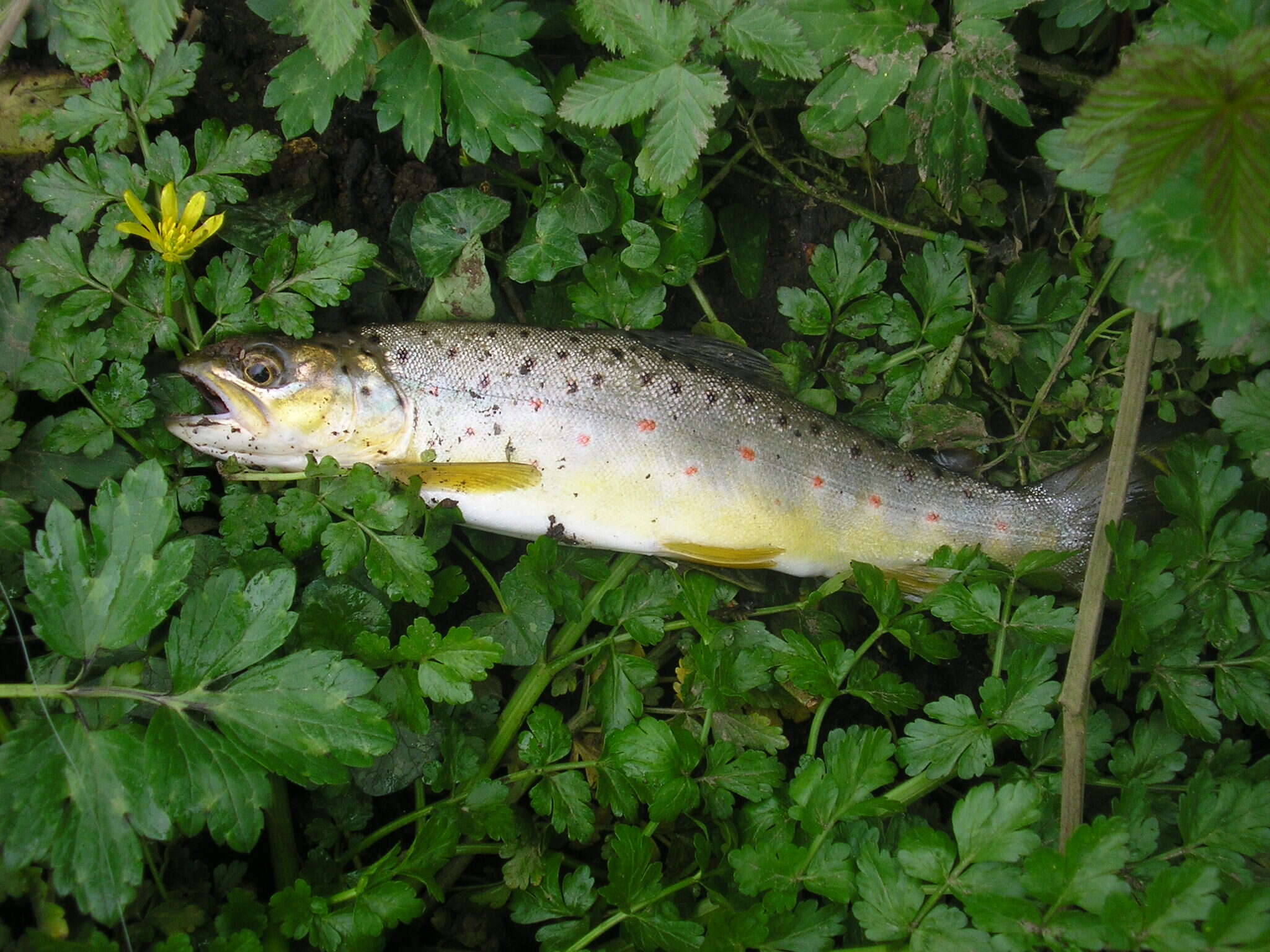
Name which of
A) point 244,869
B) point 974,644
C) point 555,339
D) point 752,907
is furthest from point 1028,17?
point 244,869

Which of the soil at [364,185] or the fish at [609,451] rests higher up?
the soil at [364,185]

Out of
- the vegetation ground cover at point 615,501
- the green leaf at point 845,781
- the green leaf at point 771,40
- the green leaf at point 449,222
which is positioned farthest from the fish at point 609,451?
the green leaf at point 771,40

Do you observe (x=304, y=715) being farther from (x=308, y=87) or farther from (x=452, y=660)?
(x=308, y=87)

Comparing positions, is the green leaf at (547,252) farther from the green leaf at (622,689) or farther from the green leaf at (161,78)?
the green leaf at (622,689)

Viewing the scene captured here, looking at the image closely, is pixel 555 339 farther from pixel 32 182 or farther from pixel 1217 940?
pixel 1217 940

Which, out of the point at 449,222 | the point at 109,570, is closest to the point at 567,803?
the point at 109,570

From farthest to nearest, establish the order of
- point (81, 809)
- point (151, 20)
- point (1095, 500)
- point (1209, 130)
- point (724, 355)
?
point (724, 355) → point (1095, 500) → point (151, 20) → point (81, 809) → point (1209, 130)
